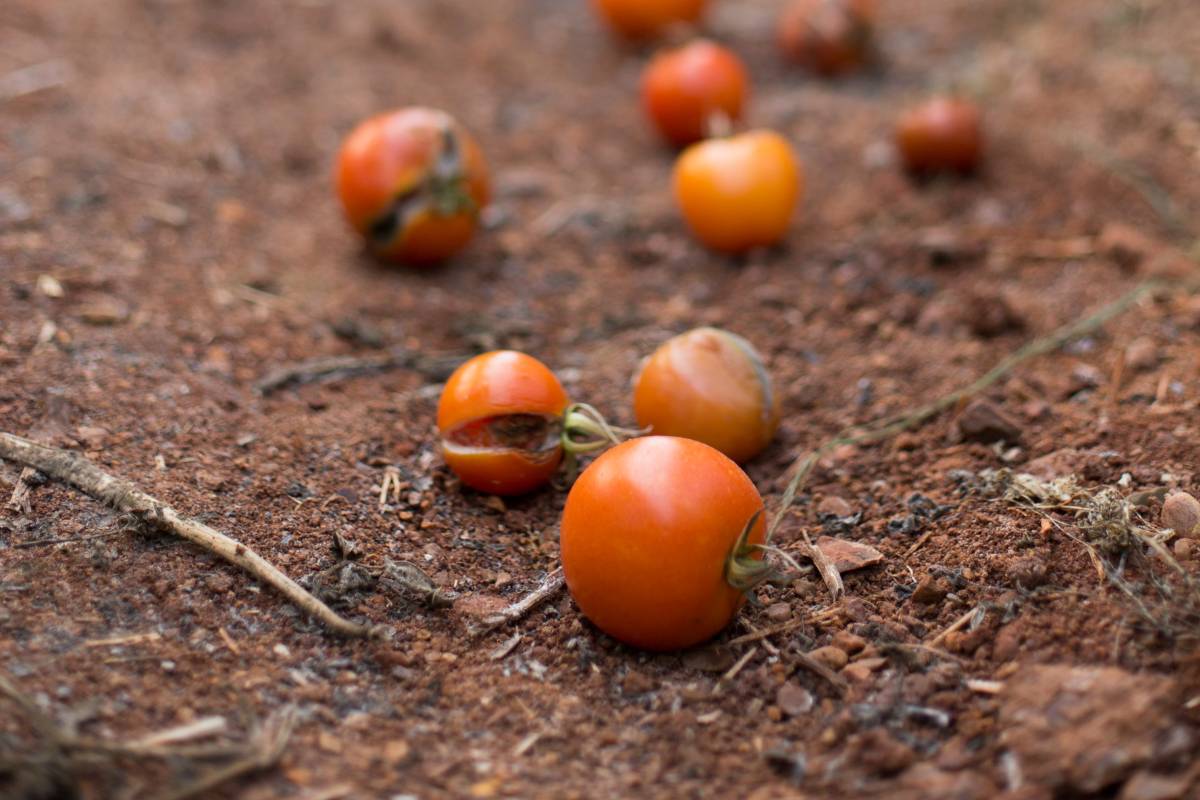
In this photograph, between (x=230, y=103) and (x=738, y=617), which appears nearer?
(x=738, y=617)

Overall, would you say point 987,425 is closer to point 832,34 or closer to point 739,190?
point 739,190

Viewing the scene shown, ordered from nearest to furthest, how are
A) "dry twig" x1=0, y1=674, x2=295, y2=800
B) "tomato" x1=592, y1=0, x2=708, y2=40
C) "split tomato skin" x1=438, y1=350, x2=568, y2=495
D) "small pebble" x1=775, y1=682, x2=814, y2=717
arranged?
"dry twig" x1=0, y1=674, x2=295, y2=800
"small pebble" x1=775, y1=682, x2=814, y2=717
"split tomato skin" x1=438, y1=350, x2=568, y2=495
"tomato" x1=592, y1=0, x2=708, y2=40

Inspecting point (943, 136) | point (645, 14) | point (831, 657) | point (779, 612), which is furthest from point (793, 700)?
point (645, 14)

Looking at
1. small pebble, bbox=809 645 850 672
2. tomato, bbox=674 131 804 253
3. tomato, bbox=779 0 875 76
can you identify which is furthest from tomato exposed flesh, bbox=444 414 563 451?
tomato, bbox=779 0 875 76

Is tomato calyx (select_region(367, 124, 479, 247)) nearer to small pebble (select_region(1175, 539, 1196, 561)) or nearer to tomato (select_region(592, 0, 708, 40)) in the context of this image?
tomato (select_region(592, 0, 708, 40))

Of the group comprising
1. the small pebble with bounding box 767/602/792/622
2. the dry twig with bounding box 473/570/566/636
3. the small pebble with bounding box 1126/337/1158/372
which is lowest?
the dry twig with bounding box 473/570/566/636

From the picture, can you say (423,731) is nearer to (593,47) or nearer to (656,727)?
(656,727)

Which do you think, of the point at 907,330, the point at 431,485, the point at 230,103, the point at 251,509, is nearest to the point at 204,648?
the point at 251,509
